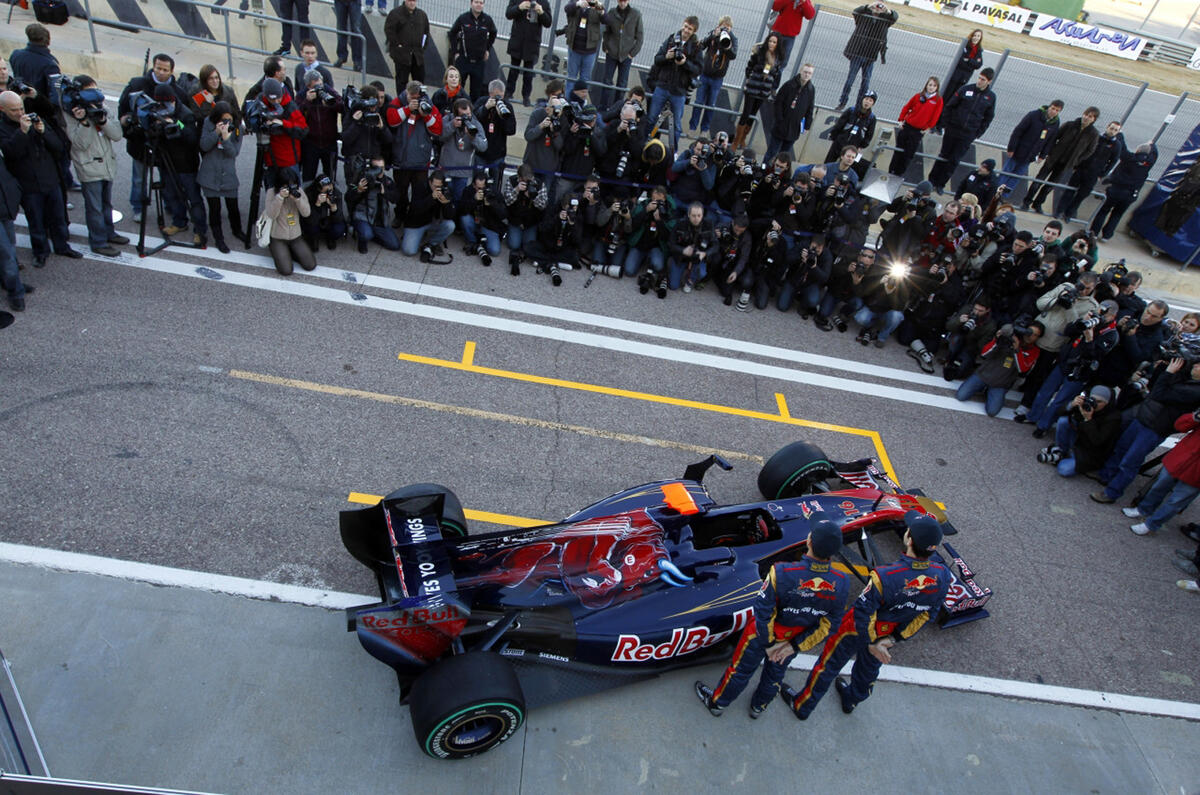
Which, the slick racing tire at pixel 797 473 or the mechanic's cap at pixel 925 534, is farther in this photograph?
the slick racing tire at pixel 797 473

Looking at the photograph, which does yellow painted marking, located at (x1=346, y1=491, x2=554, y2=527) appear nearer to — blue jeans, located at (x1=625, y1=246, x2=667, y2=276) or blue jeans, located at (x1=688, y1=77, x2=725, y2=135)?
blue jeans, located at (x1=625, y1=246, x2=667, y2=276)

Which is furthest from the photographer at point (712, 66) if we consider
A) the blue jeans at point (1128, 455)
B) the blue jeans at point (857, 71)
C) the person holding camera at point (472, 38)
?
the blue jeans at point (1128, 455)

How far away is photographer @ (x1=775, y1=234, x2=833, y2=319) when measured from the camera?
359 inches

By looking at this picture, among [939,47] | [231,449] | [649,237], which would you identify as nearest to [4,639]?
[231,449]

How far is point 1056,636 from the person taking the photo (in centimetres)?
600

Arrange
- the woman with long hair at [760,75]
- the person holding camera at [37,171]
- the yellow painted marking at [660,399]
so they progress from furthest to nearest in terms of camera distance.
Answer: the woman with long hair at [760,75] < the yellow painted marking at [660,399] < the person holding camera at [37,171]

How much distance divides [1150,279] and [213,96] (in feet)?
44.8

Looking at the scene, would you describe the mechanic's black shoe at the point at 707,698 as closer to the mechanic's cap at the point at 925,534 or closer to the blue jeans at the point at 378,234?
the mechanic's cap at the point at 925,534

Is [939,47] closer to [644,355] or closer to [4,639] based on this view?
[644,355]

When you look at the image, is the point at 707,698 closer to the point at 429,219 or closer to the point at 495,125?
the point at 429,219

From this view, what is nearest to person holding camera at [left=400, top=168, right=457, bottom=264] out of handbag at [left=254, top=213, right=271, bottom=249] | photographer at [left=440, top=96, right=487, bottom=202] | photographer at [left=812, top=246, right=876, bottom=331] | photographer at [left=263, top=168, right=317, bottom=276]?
photographer at [left=440, top=96, right=487, bottom=202]

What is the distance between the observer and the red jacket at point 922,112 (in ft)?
36.9

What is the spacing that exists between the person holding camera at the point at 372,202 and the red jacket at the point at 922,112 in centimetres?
765

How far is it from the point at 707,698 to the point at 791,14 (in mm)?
10277
